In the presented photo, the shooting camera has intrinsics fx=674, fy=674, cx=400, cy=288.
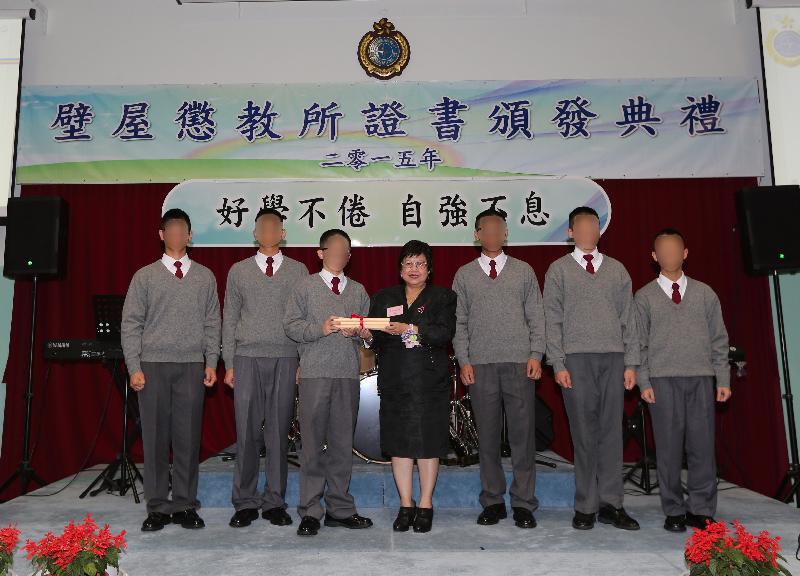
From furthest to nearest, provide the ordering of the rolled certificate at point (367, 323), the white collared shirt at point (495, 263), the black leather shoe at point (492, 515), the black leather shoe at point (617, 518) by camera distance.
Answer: the white collared shirt at point (495, 263)
the black leather shoe at point (492, 515)
the black leather shoe at point (617, 518)
the rolled certificate at point (367, 323)

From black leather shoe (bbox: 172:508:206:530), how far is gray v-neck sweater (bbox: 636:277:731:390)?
2.34m

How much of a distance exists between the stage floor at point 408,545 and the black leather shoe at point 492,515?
0.05 metres

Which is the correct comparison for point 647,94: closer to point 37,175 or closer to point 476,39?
point 476,39

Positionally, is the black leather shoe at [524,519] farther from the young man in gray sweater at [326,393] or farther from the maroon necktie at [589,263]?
the maroon necktie at [589,263]

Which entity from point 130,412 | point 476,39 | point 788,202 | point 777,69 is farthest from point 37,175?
point 777,69

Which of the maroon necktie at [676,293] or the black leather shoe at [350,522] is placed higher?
the maroon necktie at [676,293]

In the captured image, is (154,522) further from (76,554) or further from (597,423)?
(597,423)

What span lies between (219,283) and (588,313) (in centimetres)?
300

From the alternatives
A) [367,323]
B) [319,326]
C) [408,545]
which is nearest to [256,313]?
[319,326]

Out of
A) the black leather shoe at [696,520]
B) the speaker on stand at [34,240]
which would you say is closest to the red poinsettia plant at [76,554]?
the black leather shoe at [696,520]

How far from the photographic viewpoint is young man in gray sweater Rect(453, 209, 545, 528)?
11.3 feet

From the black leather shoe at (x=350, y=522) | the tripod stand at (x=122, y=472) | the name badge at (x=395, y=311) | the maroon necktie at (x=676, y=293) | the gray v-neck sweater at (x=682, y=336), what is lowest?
the black leather shoe at (x=350, y=522)

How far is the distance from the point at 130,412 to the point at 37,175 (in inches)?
87.0

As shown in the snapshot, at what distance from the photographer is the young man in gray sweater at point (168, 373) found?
3.36 meters
